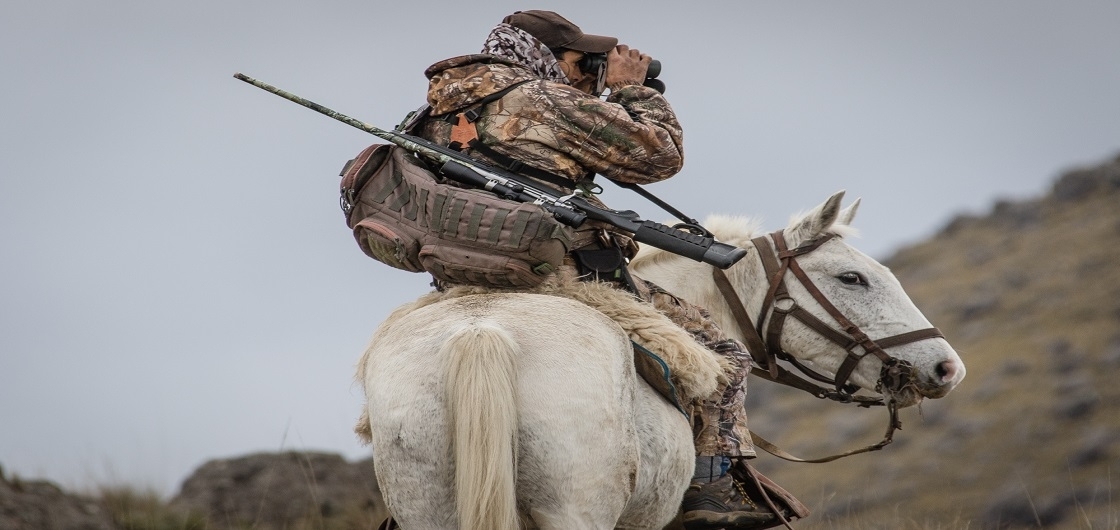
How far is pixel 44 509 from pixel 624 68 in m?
5.82

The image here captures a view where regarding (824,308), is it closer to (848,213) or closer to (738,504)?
(848,213)

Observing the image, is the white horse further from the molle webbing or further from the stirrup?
the stirrup

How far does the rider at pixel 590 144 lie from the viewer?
4699 mm

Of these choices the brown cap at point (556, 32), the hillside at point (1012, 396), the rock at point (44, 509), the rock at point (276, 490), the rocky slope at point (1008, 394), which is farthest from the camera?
the hillside at point (1012, 396)

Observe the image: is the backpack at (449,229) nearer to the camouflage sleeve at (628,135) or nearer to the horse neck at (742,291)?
the camouflage sleeve at (628,135)

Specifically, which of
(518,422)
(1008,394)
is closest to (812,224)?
(518,422)

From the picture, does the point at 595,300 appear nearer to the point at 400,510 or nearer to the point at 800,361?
the point at 400,510

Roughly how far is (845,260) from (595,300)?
1.87 m

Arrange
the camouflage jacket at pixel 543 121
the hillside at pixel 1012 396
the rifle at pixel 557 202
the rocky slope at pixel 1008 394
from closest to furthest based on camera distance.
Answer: the rifle at pixel 557 202, the camouflage jacket at pixel 543 121, the rocky slope at pixel 1008 394, the hillside at pixel 1012 396

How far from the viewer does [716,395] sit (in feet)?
15.4

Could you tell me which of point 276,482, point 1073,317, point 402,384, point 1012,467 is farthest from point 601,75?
point 1073,317

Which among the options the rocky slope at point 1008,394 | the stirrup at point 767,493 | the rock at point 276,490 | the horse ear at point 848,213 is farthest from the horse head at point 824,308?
the rocky slope at point 1008,394

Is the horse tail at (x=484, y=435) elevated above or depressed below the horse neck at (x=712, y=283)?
below

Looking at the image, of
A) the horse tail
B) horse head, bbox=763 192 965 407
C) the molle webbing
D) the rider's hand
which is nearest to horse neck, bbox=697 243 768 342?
horse head, bbox=763 192 965 407
